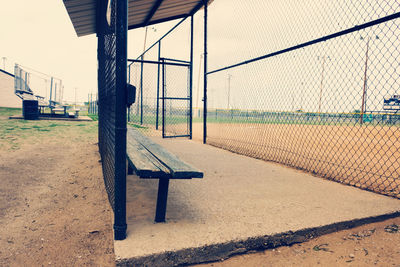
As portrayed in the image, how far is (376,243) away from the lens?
6.32ft

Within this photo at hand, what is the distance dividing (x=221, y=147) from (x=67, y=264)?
181 inches

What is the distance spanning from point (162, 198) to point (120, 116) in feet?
2.20

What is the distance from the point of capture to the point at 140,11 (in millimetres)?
6250

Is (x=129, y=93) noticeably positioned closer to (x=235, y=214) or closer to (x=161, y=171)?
(x=161, y=171)

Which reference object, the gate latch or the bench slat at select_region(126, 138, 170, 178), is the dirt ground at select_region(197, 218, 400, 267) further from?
the gate latch

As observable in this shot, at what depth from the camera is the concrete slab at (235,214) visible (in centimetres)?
170

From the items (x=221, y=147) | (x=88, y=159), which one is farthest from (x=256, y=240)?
(x=221, y=147)

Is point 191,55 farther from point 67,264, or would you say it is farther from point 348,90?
point 67,264

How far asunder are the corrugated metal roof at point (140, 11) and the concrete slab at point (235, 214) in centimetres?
333

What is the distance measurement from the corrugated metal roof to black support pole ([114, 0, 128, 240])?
3388 mm

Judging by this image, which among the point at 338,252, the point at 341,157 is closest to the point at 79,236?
the point at 338,252

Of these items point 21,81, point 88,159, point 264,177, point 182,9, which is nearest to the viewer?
point 264,177

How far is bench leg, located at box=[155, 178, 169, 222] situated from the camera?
6.41 feet

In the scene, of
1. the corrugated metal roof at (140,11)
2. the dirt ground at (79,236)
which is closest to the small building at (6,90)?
the corrugated metal roof at (140,11)
